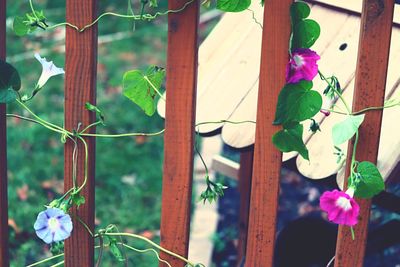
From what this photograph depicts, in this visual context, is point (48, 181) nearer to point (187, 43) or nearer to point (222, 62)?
point (222, 62)

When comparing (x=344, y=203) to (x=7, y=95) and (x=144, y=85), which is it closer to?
(x=144, y=85)

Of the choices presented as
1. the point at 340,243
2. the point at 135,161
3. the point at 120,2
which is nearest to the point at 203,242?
the point at 135,161

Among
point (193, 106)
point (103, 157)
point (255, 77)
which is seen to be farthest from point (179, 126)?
point (103, 157)

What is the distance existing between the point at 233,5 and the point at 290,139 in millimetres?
298

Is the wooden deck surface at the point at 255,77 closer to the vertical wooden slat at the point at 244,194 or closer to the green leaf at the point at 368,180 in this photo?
the green leaf at the point at 368,180

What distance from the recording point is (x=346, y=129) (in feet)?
4.97

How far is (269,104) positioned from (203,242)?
1.78m

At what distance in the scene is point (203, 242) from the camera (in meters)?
3.32

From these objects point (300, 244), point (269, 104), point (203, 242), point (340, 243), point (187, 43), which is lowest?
point (203, 242)

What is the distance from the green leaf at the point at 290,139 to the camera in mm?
1583

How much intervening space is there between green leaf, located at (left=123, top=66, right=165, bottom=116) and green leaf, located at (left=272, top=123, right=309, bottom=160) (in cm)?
29

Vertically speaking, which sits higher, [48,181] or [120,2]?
[120,2]

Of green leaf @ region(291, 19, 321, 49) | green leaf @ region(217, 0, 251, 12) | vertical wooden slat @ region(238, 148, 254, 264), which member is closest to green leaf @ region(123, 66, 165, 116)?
green leaf @ region(217, 0, 251, 12)

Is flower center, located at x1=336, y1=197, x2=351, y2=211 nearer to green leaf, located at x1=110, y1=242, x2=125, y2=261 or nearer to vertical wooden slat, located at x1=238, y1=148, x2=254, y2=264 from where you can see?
green leaf, located at x1=110, y1=242, x2=125, y2=261
